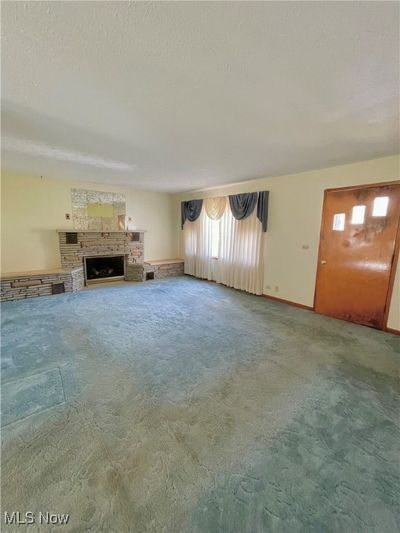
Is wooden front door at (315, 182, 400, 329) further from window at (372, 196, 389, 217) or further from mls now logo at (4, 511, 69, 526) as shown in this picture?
mls now logo at (4, 511, 69, 526)

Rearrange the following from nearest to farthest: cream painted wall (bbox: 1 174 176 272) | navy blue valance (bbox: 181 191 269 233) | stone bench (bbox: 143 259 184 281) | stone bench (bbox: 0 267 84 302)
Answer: stone bench (bbox: 0 267 84 302), navy blue valance (bbox: 181 191 269 233), cream painted wall (bbox: 1 174 176 272), stone bench (bbox: 143 259 184 281)

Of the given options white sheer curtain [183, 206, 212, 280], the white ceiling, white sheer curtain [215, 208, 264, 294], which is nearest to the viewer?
the white ceiling

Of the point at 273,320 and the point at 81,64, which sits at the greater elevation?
the point at 81,64

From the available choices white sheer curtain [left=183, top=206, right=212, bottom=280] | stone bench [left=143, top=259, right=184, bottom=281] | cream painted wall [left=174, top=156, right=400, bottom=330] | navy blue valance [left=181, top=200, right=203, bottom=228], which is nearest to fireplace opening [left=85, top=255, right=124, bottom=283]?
stone bench [left=143, top=259, right=184, bottom=281]

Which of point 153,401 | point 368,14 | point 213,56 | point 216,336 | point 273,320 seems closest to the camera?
point 368,14

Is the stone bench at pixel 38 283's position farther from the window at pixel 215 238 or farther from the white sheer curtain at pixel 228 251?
the window at pixel 215 238

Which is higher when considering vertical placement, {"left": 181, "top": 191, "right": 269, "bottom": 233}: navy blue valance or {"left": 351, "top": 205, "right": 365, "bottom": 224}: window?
{"left": 181, "top": 191, "right": 269, "bottom": 233}: navy blue valance

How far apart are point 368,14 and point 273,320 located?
131 inches

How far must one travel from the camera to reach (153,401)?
197 centimetres

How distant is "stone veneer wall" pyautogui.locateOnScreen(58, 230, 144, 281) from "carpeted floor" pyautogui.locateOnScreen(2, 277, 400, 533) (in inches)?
92.1

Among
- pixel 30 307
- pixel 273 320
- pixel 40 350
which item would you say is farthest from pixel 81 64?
pixel 30 307

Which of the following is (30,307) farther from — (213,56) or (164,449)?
(213,56)

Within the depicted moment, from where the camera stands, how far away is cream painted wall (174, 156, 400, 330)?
11.4 ft

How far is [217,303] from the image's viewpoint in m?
4.43
